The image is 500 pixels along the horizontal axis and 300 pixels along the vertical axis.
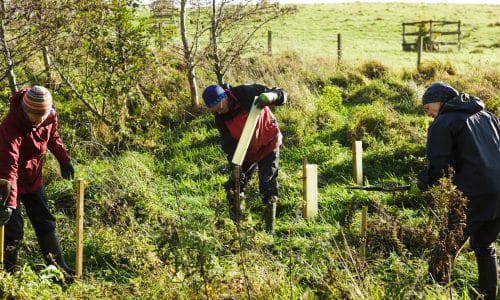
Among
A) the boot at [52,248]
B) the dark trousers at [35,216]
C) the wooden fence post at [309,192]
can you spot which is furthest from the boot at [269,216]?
the dark trousers at [35,216]

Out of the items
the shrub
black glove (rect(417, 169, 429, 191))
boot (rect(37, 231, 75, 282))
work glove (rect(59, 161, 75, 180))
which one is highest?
black glove (rect(417, 169, 429, 191))

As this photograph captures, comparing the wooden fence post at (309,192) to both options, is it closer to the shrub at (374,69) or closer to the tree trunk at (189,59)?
the tree trunk at (189,59)

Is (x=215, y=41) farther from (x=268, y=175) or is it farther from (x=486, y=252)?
(x=486, y=252)

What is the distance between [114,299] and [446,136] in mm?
2484

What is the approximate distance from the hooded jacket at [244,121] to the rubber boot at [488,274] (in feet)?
7.66

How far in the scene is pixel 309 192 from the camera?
594 cm

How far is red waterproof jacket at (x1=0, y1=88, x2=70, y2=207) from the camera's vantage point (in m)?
4.29

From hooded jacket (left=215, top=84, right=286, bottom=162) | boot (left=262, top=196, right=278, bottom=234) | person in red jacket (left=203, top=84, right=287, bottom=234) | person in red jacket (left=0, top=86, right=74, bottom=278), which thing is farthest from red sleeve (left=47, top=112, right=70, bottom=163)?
boot (left=262, top=196, right=278, bottom=234)

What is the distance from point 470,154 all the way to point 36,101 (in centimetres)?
309

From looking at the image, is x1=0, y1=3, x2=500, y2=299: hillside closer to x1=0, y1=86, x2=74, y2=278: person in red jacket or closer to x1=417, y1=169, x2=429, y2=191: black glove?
x1=417, y1=169, x2=429, y2=191: black glove

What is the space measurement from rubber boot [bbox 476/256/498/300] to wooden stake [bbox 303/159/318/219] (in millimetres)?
2191

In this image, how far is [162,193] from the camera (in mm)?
6820

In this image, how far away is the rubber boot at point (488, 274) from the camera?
392 centimetres

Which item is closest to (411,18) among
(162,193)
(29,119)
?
(162,193)
